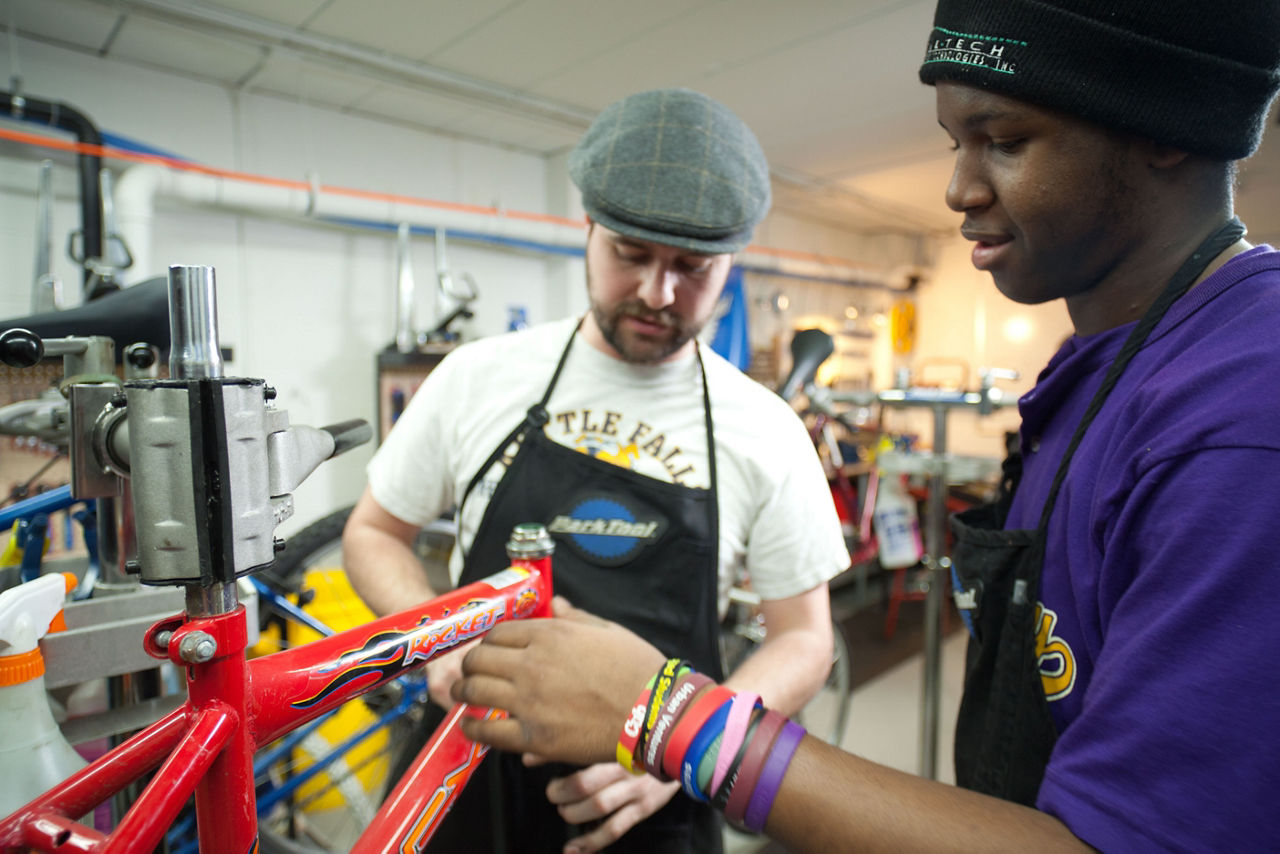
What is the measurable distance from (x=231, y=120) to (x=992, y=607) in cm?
370

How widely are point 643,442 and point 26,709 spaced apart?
91 cm

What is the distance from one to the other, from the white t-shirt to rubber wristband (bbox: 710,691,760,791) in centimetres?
57

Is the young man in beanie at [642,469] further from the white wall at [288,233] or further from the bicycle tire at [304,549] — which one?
the white wall at [288,233]

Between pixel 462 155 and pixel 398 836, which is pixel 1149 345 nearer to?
pixel 398 836

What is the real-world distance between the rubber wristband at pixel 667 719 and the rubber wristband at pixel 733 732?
0.04m

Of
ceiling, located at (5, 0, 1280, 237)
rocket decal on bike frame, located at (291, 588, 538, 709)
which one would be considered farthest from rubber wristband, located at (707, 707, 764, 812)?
ceiling, located at (5, 0, 1280, 237)

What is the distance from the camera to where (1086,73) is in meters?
0.65

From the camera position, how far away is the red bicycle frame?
465mm

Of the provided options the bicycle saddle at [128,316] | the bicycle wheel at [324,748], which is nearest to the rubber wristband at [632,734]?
the bicycle saddle at [128,316]

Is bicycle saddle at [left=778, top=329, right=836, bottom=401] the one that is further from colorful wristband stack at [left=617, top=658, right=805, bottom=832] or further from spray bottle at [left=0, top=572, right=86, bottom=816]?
spray bottle at [left=0, top=572, right=86, bottom=816]

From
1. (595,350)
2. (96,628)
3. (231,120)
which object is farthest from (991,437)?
(96,628)

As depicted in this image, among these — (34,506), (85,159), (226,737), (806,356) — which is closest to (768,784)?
(226,737)

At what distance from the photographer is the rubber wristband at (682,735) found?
0.65 meters

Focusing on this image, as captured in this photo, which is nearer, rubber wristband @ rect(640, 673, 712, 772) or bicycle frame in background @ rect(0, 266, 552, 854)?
bicycle frame in background @ rect(0, 266, 552, 854)
